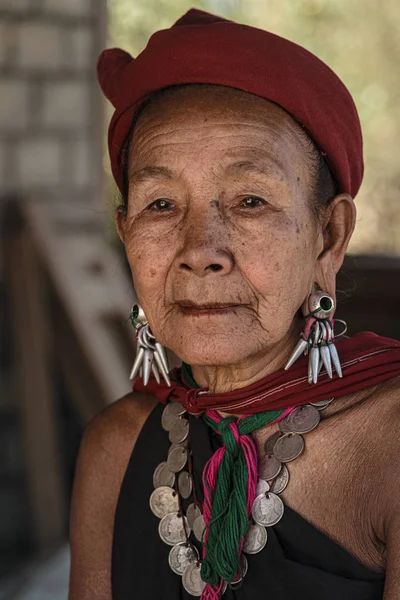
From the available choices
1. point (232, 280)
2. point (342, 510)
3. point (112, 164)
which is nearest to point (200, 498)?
point (342, 510)

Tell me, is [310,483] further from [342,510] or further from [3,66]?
[3,66]

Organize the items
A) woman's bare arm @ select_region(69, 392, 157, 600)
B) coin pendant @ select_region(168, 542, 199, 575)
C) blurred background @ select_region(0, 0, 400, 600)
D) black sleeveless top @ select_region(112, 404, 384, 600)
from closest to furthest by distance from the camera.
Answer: black sleeveless top @ select_region(112, 404, 384, 600) → coin pendant @ select_region(168, 542, 199, 575) → woman's bare arm @ select_region(69, 392, 157, 600) → blurred background @ select_region(0, 0, 400, 600)

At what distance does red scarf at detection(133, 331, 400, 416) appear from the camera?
2.06 meters

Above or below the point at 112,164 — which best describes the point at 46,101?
above

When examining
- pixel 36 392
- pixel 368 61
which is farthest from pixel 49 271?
pixel 368 61

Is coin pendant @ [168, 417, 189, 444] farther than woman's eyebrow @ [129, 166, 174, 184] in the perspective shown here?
Yes

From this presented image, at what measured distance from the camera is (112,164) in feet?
7.79

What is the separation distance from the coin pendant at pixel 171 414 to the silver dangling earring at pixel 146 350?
6cm

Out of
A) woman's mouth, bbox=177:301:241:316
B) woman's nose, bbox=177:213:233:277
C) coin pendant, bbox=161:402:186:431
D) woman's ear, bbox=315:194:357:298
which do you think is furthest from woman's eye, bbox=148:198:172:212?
coin pendant, bbox=161:402:186:431

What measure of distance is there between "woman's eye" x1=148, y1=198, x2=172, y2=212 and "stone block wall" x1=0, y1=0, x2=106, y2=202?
8.91 feet

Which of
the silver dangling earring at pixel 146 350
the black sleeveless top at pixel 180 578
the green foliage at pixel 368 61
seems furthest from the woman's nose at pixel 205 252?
the green foliage at pixel 368 61

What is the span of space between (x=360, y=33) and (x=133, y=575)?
7692 mm

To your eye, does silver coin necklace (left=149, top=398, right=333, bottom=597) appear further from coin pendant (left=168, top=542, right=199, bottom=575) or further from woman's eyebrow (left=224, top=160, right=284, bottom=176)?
woman's eyebrow (left=224, top=160, right=284, bottom=176)

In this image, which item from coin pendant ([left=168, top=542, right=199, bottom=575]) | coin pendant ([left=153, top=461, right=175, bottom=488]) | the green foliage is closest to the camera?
coin pendant ([left=168, top=542, right=199, bottom=575])
